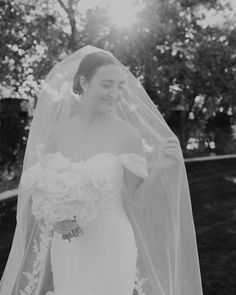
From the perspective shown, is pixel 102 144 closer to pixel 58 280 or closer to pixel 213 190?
pixel 58 280

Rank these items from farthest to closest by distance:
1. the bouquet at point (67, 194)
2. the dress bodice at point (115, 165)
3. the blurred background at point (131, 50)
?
the blurred background at point (131, 50) → the dress bodice at point (115, 165) → the bouquet at point (67, 194)

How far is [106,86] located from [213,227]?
6.27m

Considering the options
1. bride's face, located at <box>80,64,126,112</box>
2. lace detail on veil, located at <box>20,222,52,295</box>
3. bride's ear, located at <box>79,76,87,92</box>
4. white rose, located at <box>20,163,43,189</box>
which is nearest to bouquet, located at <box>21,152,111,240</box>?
white rose, located at <box>20,163,43,189</box>

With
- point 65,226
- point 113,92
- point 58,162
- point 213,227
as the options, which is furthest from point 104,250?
point 213,227

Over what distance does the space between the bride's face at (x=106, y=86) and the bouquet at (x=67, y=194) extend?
1.16 feet

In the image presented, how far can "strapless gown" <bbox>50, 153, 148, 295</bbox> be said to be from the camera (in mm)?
2668

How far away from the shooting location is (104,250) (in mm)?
2688

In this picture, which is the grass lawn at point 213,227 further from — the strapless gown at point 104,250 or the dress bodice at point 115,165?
the dress bodice at point 115,165

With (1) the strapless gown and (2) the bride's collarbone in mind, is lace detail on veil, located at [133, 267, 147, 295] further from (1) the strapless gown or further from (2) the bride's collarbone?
(2) the bride's collarbone

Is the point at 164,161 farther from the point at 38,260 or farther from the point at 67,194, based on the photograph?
the point at 38,260

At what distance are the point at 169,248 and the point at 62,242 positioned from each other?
71cm

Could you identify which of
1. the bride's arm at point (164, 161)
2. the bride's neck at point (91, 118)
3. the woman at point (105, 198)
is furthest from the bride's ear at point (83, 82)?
the bride's arm at point (164, 161)

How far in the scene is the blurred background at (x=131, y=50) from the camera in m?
15.6

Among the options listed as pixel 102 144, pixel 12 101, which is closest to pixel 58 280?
pixel 102 144
